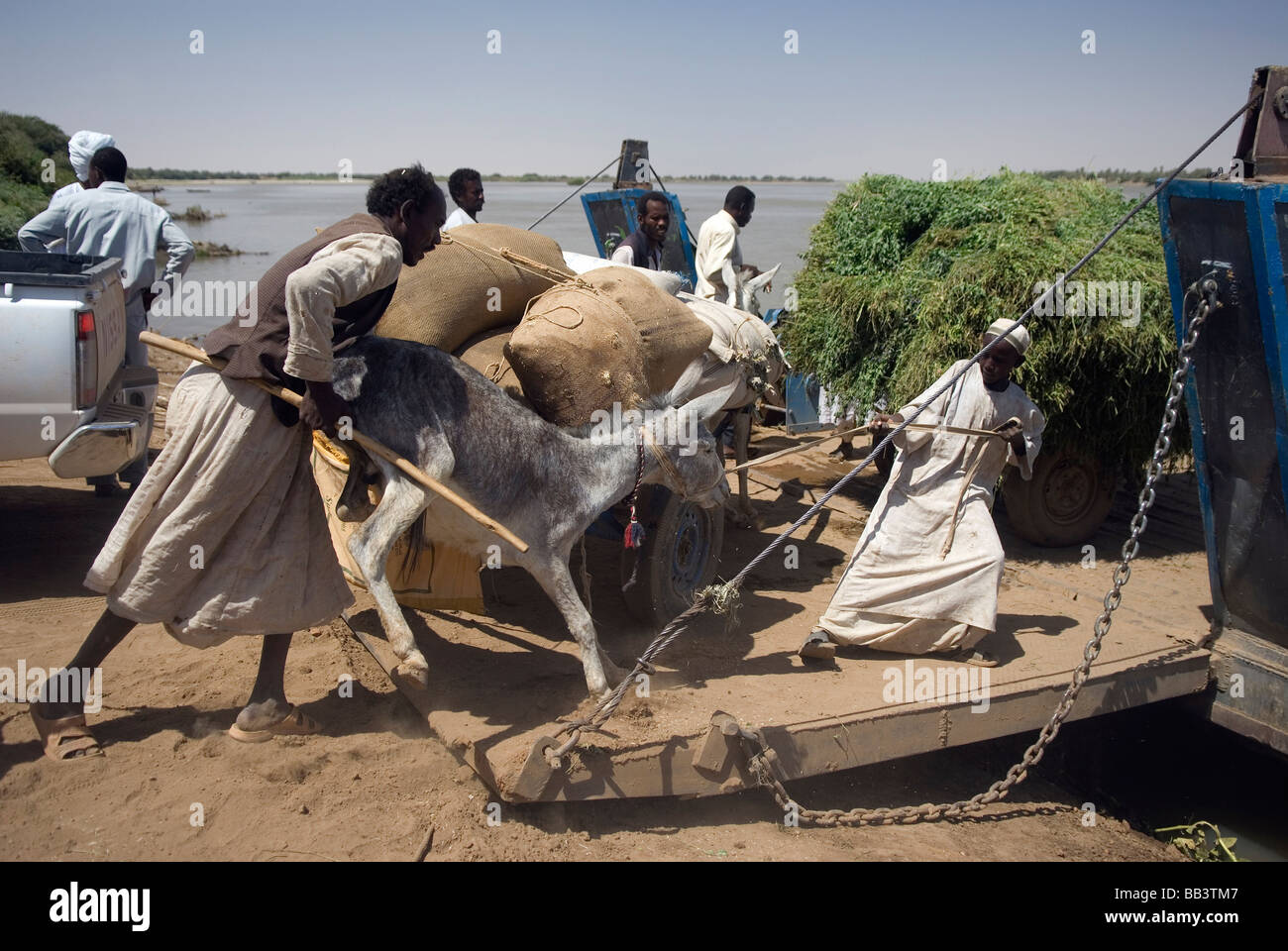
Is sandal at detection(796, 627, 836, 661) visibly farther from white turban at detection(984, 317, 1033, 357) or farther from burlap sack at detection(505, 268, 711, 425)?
white turban at detection(984, 317, 1033, 357)

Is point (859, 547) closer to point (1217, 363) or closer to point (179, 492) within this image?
point (1217, 363)

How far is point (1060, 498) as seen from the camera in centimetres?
707

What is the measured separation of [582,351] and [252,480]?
4.69 ft

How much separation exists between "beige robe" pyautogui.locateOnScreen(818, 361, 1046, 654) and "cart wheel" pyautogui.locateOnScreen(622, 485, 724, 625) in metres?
0.76

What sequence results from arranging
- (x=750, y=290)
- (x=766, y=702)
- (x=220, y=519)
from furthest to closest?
(x=750, y=290)
(x=766, y=702)
(x=220, y=519)

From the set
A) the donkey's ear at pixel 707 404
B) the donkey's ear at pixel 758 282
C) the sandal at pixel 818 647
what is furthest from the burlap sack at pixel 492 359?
the donkey's ear at pixel 758 282

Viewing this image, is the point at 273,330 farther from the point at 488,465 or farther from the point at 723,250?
the point at 723,250

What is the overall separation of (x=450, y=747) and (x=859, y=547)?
2.38m

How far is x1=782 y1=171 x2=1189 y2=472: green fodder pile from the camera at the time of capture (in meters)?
6.24

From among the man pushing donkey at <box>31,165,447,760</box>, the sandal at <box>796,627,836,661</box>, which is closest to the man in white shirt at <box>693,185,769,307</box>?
the sandal at <box>796,627,836,661</box>

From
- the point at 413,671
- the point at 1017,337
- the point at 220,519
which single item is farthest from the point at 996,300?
the point at 220,519

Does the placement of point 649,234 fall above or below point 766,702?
above

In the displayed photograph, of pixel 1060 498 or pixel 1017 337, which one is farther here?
pixel 1060 498

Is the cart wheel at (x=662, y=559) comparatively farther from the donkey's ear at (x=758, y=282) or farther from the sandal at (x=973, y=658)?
the donkey's ear at (x=758, y=282)
